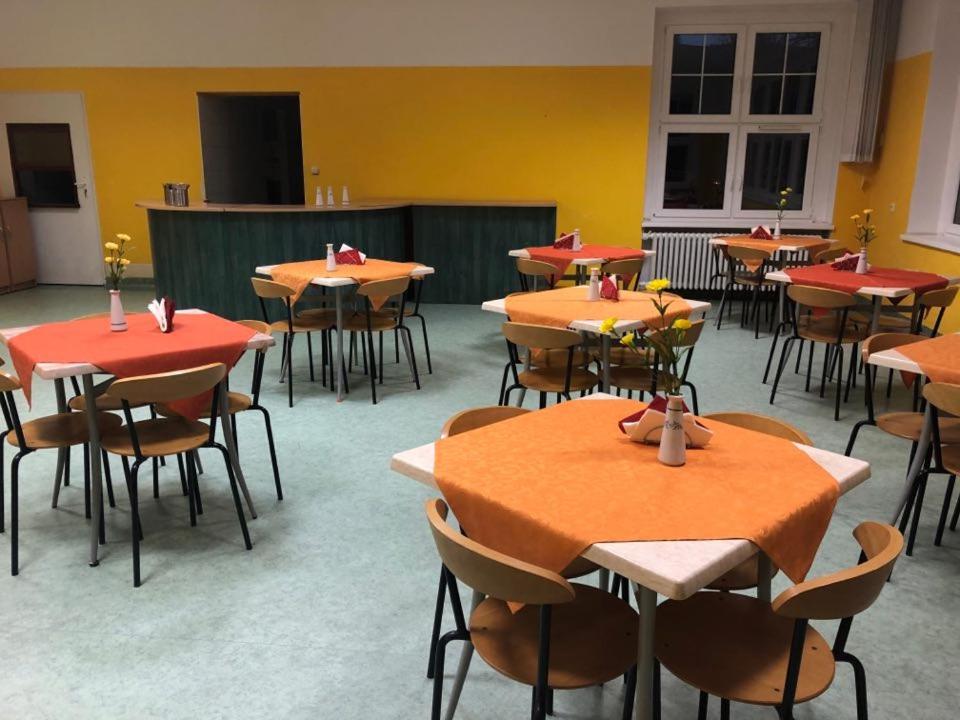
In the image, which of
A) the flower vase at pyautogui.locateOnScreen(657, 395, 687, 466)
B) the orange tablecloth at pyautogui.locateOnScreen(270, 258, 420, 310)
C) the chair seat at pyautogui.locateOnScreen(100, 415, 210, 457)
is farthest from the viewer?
the orange tablecloth at pyautogui.locateOnScreen(270, 258, 420, 310)

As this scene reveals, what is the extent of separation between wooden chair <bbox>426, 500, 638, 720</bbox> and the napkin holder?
417 mm

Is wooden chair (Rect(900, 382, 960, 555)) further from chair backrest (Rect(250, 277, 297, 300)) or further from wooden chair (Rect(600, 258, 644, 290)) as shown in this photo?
chair backrest (Rect(250, 277, 297, 300))

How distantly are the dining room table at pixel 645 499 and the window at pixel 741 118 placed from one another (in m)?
6.54

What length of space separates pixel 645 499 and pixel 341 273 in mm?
3509

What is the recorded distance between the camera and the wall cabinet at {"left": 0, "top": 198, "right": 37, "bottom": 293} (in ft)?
26.4

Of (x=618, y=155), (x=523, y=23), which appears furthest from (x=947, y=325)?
(x=523, y=23)

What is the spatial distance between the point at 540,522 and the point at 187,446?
1.73 meters

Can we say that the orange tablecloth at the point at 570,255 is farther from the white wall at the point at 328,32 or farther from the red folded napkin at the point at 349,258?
the white wall at the point at 328,32

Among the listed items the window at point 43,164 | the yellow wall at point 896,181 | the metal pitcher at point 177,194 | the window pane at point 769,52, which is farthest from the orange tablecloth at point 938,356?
the window at point 43,164

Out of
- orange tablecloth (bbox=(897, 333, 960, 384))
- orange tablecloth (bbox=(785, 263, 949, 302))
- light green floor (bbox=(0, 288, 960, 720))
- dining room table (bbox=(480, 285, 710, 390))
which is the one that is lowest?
light green floor (bbox=(0, 288, 960, 720))

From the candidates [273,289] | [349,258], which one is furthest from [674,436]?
[349,258]

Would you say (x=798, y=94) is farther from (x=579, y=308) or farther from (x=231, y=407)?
(x=231, y=407)

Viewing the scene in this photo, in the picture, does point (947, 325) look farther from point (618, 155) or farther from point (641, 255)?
point (618, 155)

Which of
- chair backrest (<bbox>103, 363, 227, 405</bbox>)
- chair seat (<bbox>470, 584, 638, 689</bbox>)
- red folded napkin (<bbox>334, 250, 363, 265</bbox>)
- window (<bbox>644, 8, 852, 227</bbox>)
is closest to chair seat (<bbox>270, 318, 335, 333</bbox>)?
red folded napkin (<bbox>334, 250, 363, 265</bbox>)
